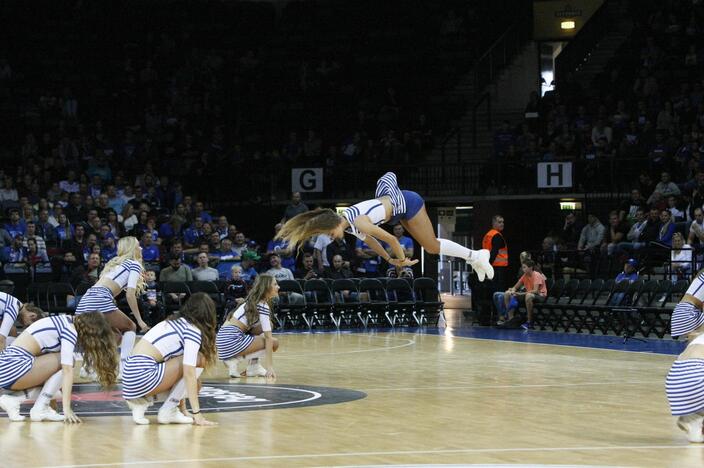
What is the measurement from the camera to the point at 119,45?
34844mm

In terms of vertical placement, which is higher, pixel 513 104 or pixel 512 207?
pixel 513 104

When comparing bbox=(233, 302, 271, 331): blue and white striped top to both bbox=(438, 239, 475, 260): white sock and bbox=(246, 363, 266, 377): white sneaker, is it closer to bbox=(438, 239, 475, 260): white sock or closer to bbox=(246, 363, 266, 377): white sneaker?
bbox=(246, 363, 266, 377): white sneaker

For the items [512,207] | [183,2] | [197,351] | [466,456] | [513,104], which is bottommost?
[466,456]

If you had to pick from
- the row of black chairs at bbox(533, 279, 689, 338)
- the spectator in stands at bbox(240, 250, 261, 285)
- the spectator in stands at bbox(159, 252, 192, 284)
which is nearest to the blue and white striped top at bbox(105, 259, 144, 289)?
the spectator in stands at bbox(159, 252, 192, 284)

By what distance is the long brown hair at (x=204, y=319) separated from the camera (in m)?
10.9

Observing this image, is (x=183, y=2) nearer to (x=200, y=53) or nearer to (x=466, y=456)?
(x=200, y=53)

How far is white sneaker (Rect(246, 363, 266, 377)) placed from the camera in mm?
15173

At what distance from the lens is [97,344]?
11.4 meters

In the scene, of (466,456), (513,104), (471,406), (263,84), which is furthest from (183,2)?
(466,456)

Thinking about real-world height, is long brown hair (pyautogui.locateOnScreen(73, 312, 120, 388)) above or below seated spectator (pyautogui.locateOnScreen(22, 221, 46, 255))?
below

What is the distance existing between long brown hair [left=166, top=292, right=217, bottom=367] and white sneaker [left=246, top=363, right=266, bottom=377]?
13.5 ft

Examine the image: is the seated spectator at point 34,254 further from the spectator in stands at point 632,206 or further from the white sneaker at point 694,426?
the white sneaker at point 694,426

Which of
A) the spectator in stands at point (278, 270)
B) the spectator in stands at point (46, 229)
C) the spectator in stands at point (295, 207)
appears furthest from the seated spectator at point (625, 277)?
the spectator in stands at point (46, 229)

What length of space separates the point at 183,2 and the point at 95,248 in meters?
16.5
